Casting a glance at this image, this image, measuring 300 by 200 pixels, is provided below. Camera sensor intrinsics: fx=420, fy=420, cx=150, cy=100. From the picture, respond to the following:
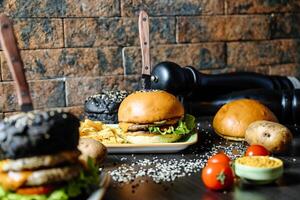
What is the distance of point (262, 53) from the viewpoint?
2.19 m

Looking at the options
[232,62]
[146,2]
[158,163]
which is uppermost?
[146,2]

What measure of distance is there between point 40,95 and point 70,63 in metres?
0.19

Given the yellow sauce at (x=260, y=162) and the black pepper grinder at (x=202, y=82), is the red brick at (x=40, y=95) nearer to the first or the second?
the black pepper grinder at (x=202, y=82)

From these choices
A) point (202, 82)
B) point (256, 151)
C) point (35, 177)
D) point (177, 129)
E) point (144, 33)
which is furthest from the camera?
point (202, 82)

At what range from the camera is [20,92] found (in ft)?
2.41

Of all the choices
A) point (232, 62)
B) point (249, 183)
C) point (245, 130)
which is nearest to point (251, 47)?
point (232, 62)

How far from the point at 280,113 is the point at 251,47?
0.77 meters

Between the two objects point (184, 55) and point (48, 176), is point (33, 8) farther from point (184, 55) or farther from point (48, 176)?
point (48, 176)

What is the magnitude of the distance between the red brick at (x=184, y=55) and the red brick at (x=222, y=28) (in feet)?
0.13

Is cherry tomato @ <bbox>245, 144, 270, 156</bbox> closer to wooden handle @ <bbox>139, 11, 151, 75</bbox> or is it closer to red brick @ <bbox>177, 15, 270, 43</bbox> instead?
wooden handle @ <bbox>139, 11, 151, 75</bbox>

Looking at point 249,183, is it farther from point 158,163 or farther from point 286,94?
point 286,94

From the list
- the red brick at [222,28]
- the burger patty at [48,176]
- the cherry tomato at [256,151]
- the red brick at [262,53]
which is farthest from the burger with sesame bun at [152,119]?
the red brick at [262,53]

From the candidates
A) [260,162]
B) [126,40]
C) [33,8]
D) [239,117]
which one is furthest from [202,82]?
[260,162]

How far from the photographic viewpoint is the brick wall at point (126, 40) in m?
1.81
